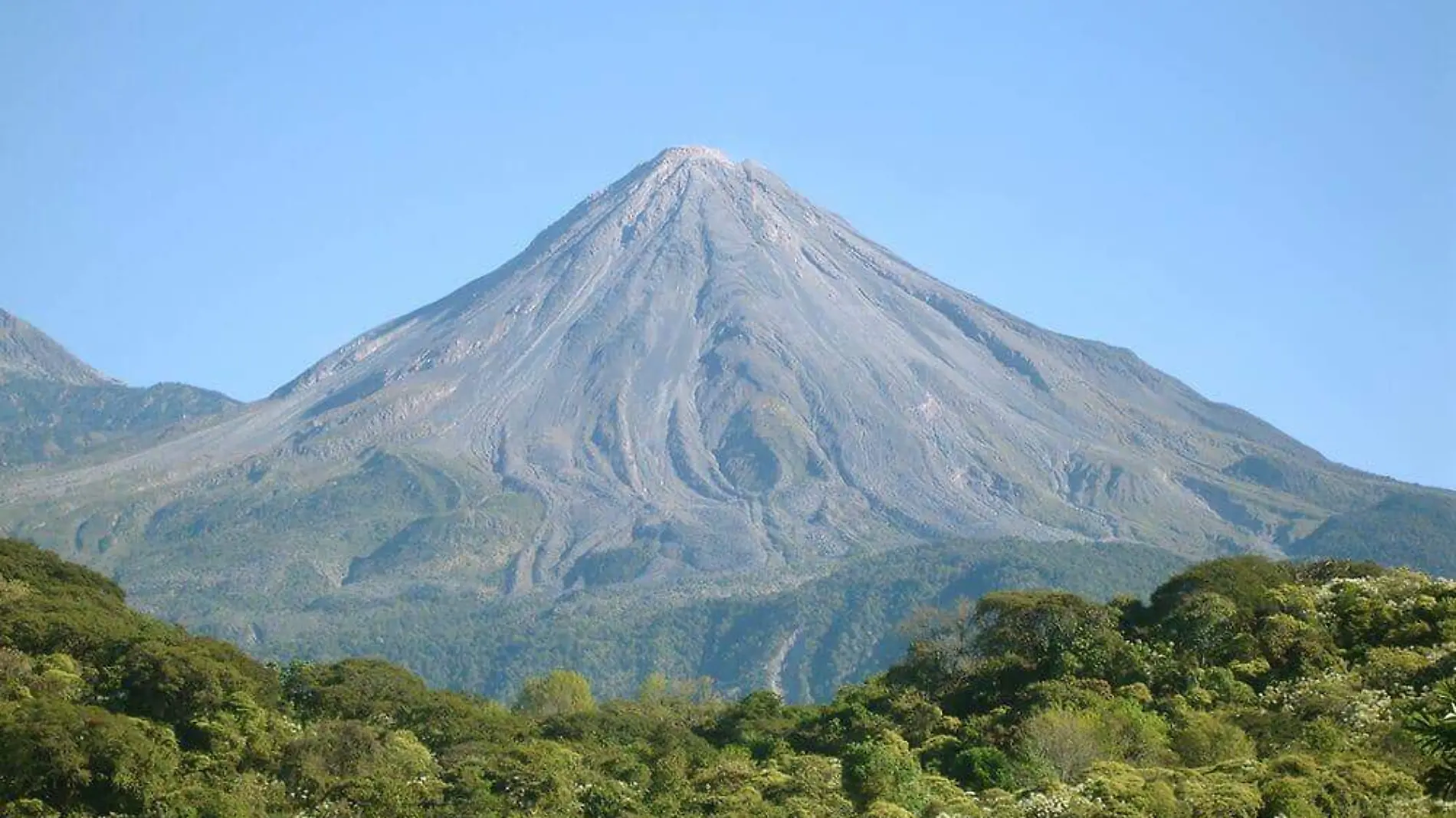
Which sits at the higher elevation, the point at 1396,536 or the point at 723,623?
the point at 1396,536

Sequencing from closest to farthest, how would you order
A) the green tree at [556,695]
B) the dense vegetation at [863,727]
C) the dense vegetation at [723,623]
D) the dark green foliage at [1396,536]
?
the dense vegetation at [863,727]
the green tree at [556,695]
the dense vegetation at [723,623]
the dark green foliage at [1396,536]

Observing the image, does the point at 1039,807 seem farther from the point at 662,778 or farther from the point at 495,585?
the point at 495,585

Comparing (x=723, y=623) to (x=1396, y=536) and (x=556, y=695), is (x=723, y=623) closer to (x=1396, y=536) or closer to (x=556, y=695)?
(x=1396, y=536)

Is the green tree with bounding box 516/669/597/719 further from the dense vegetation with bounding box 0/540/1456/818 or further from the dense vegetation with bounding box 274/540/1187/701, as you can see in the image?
the dense vegetation with bounding box 274/540/1187/701

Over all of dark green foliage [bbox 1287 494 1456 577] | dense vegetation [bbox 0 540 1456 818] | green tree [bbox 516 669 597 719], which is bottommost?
green tree [bbox 516 669 597 719]

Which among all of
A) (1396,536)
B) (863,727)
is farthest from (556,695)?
(1396,536)

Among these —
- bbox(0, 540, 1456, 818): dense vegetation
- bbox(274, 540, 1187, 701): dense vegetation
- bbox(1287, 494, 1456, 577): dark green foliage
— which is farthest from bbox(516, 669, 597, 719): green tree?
bbox(1287, 494, 1456, 577): dark green foliage

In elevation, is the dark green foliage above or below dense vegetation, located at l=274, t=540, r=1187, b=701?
above

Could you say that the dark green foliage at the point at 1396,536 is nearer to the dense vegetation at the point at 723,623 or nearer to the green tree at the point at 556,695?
the dense vegetation at the point at 723,623

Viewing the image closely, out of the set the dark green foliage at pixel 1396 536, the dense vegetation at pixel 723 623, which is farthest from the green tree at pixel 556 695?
the dark green foliage at pixel 1396 536
